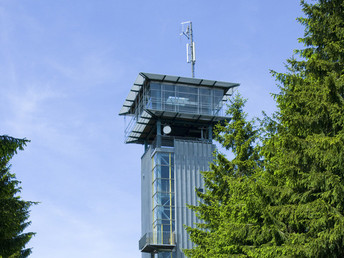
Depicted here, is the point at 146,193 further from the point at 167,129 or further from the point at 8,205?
the point at 8,205

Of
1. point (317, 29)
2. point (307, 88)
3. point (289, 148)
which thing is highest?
point (317, 29)

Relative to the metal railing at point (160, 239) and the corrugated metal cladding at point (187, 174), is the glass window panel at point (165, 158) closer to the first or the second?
the corrugated metal cladding at point (187, 174)

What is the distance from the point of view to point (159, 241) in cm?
5284

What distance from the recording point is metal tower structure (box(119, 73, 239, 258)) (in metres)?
53.8

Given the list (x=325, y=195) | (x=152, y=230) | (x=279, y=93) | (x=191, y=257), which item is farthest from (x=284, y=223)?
(x=152, y=230)

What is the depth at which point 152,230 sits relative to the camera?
178 ft

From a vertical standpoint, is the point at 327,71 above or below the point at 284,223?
above

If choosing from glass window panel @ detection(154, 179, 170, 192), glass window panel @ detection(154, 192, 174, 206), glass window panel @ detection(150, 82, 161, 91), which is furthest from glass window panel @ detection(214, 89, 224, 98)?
glass window panel @ detection(154, 192, 174, 206)

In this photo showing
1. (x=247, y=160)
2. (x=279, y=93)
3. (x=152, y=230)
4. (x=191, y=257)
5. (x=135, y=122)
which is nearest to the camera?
(x=279, y=93)

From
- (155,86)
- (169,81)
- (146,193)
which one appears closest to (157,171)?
(146,193)

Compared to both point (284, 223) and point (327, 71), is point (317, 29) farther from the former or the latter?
point (284, 223)

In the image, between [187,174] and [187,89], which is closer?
[187,174]

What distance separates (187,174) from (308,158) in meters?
39.1

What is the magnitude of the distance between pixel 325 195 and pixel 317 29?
5.29 metres
